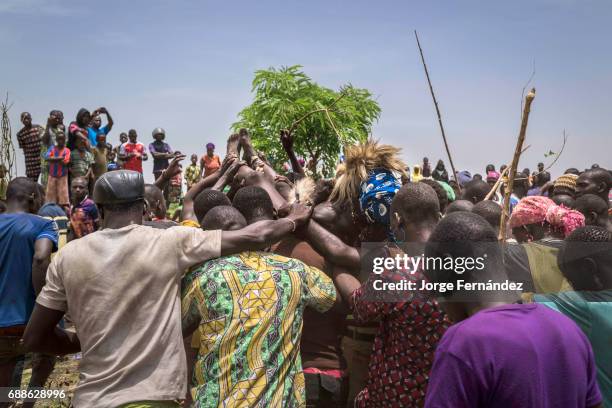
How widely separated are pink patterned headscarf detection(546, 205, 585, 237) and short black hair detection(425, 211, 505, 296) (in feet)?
7.14

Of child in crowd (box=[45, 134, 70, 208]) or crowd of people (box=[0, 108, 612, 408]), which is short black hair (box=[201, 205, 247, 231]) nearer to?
crowd of people (box=[0, 108, 612, 408])

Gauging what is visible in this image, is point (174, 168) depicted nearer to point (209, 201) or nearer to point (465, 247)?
point (209, 201)

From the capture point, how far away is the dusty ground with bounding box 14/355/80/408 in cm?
521

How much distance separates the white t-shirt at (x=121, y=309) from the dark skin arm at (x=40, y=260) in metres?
1.76

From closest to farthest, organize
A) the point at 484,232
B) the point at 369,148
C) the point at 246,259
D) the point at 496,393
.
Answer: the point at 496,393
the point at 484,232
the point at 246,259
the point at 369,148

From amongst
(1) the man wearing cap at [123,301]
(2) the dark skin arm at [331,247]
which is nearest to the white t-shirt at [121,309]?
(1) the man wearing cap at [123,301]

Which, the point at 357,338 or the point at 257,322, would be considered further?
the point at 357,338

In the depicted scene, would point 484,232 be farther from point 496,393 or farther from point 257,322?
point 257,322

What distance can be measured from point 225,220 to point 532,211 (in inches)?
83.6

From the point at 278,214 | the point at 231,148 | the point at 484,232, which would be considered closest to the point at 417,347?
the point at 484,232

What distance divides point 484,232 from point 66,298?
6.13 ft

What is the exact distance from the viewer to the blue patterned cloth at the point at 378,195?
3.49 meters

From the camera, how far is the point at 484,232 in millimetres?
2023

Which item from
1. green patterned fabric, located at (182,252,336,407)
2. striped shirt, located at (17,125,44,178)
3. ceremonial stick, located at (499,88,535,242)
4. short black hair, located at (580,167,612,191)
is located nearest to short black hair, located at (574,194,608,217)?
short black hair, located at (580,167,612,191)
